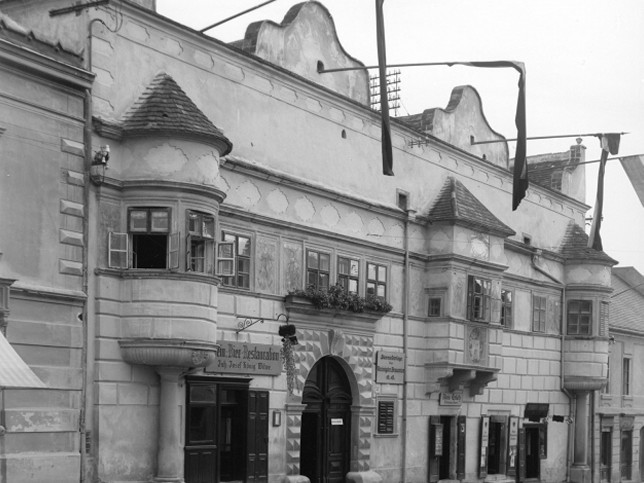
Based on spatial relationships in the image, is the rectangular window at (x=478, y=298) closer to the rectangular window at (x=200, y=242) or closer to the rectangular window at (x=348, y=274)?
the rectangular window at (x=348, y=274)

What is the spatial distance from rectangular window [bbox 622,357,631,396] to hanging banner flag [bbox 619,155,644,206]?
14.8 meters

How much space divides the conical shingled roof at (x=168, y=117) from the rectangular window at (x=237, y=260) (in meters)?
2.20

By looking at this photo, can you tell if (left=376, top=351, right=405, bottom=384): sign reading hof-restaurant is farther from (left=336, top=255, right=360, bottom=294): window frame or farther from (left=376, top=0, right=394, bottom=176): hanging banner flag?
(left=376, top=0, right=394, bottom=176): hanging banner flag

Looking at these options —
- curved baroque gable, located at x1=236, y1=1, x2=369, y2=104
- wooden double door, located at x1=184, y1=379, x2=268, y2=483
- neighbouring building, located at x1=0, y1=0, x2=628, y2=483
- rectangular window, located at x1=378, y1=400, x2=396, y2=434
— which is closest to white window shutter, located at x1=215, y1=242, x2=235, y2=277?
neighbouring building, located at x1=0, y1=0, x2=628, y2=483

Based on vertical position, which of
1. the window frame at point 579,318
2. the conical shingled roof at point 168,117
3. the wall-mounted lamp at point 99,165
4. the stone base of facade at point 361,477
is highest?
the conical shingled roof at point 168,117

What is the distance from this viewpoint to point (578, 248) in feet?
138

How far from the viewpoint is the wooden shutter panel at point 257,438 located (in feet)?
88.7

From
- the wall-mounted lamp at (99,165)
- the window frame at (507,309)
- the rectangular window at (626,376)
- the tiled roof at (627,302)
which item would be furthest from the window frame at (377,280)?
the rectangular window at (626,376)

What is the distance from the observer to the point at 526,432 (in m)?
39.6

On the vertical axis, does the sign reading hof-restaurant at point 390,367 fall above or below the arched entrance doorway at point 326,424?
above

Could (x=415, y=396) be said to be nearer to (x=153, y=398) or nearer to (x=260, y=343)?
(x=260, y=343)

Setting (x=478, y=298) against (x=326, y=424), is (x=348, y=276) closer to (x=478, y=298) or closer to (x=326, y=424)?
(x=326, y=424)

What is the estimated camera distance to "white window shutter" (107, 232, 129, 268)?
2356 cm

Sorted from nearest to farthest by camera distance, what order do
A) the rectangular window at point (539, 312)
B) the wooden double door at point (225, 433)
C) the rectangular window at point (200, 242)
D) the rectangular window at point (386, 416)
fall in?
the rectangular window at point (200, 242), the wooden double door at point (225, 433), the rectangular window at point (386, 416), the rectangular window at point (539, 312)
